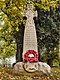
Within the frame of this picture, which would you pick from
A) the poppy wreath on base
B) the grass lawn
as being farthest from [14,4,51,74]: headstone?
the grass lawn

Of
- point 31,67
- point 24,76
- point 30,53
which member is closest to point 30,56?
point 30,53

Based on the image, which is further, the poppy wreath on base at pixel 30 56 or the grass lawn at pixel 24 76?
the poppy wreath on base at pixel 30 56

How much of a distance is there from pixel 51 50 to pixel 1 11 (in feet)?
14.0

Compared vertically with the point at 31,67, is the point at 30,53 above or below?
above

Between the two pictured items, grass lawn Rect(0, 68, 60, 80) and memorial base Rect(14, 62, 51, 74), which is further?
memorial base Rect(14, 62, 51, 74)

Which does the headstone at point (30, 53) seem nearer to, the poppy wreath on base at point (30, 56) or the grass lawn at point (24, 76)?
the poppy wreath on base at point (30, 56)

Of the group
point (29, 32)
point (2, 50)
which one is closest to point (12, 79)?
point (29, 32)

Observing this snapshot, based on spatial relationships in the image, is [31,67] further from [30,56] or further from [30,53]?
[30,53]

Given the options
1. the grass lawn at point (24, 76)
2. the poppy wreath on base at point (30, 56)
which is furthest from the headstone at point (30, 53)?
the grass lawn at point (24, 76)

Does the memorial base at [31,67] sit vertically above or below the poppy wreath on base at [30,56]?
below

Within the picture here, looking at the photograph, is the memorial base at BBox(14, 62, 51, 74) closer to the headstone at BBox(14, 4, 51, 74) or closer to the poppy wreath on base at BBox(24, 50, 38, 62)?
the headstone at BBox(14, 4, 51, 74)

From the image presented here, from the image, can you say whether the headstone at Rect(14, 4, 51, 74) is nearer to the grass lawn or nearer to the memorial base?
the memorial base

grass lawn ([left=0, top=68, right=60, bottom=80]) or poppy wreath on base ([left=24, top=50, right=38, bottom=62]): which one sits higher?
poppy wreath on base ([left=24, top=50, right=38, bottom=62])

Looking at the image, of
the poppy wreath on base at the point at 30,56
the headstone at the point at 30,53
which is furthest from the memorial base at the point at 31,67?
the poppy wreath on base at the point at 30,56
